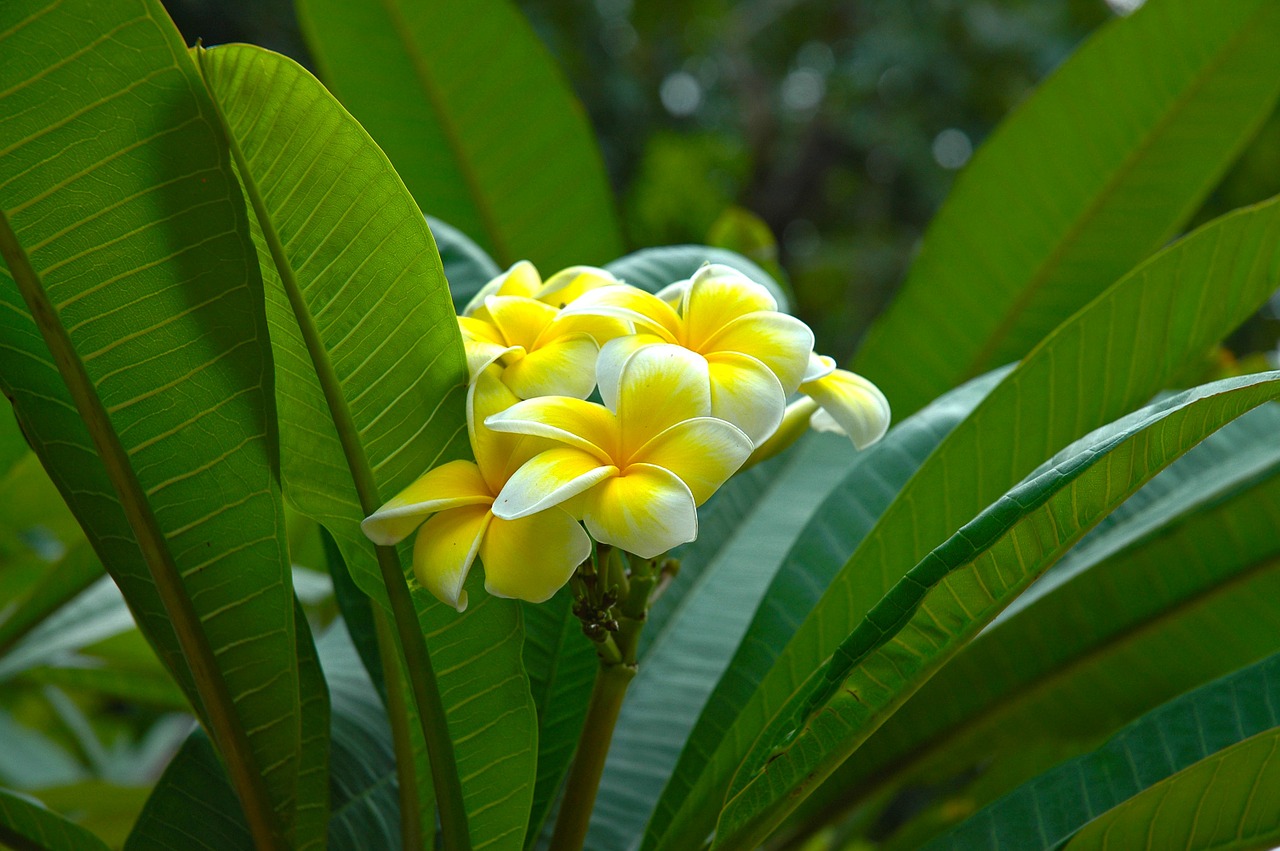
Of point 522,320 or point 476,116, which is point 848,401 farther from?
point 476,116

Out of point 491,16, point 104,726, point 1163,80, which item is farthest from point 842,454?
point 104,726

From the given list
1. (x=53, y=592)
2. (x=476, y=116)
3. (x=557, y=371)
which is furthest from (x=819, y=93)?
(x=557, y=371)

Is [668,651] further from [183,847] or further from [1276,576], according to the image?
[1276,576]

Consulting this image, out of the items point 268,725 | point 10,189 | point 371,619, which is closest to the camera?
point 10,189

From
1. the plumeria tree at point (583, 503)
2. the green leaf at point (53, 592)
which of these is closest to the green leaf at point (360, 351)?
the plumeria tree at point (583, 503)

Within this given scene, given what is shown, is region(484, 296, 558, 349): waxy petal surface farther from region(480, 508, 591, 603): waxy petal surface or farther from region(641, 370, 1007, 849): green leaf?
region(641, 370, 1007, 849): green leaf

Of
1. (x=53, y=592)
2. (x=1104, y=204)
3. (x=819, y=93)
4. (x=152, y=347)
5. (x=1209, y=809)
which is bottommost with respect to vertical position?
(x=1209, y=809)

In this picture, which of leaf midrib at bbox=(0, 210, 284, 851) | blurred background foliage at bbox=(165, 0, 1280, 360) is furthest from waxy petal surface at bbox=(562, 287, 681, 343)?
blurred background foliage at bbox=(165, 0, 1280, 360)
